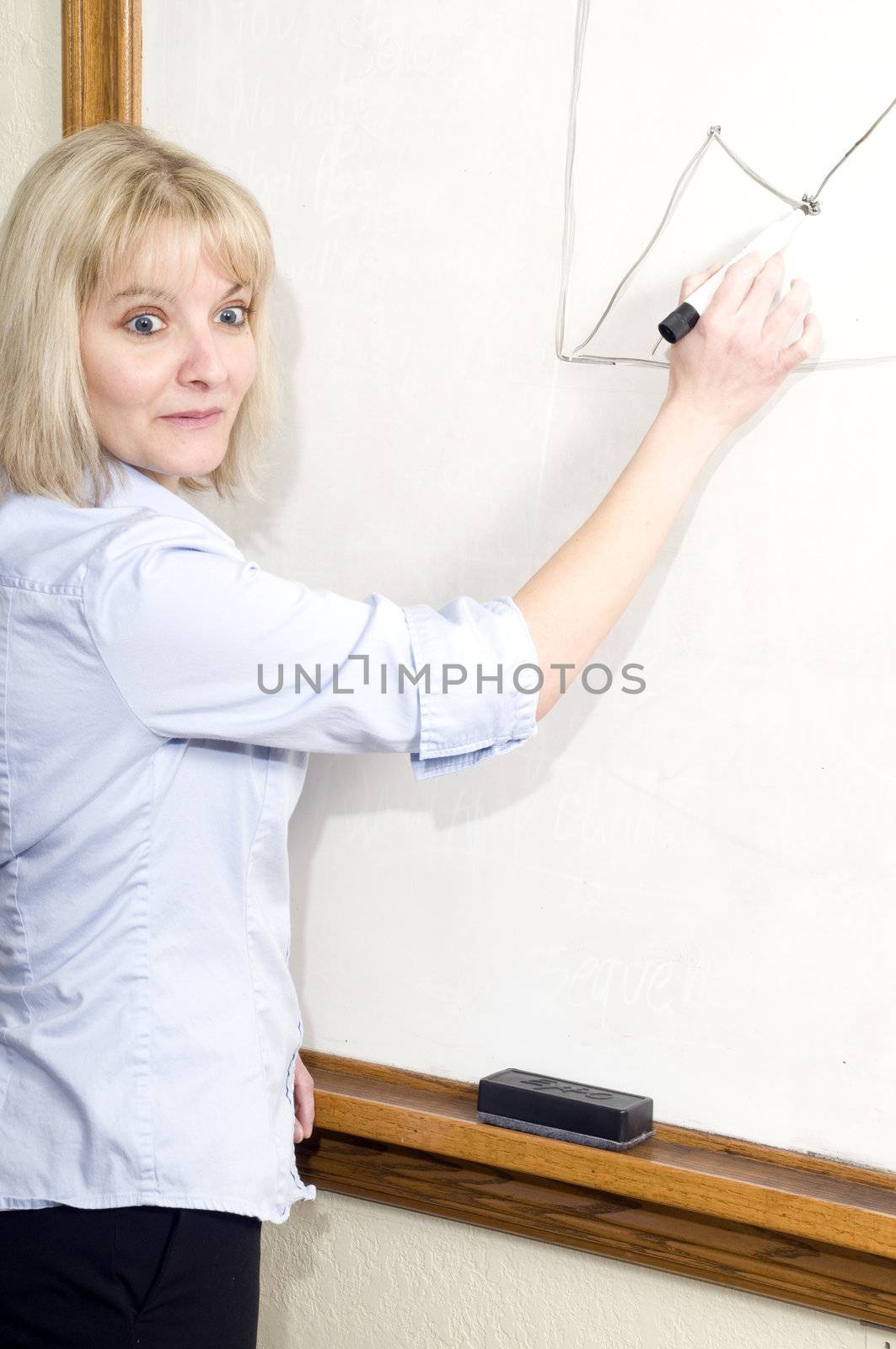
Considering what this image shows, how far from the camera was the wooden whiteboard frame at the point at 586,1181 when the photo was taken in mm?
818

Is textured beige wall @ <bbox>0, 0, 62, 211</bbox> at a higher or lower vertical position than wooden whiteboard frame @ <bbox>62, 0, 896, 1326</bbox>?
higher

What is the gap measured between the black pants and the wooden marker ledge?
24 cm

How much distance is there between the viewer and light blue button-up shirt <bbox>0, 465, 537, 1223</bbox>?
0.67 meters

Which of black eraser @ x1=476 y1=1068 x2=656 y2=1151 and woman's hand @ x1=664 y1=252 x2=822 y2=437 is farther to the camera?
black eraser @ x1=476 y1=1068 x2=656 y2=1151

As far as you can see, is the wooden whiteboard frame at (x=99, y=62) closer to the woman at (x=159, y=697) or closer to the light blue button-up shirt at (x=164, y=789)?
the woman at (x=159, y=697)

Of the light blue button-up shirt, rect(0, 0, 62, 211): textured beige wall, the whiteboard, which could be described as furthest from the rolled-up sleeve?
rect(0, 0, 62, 211): textured beige wall

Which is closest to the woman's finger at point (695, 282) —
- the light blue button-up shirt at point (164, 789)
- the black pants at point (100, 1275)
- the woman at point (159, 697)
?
the woman at point (159, 697)

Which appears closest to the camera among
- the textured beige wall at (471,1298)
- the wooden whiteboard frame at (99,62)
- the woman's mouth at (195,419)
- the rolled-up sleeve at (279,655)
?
the rolled-up sleeve at (279,655)

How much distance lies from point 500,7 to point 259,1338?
1094 mm

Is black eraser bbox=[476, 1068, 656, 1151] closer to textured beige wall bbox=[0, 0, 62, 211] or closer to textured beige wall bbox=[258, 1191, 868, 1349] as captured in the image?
textured beige wall bbox=[258, 1191, 868, 1349]

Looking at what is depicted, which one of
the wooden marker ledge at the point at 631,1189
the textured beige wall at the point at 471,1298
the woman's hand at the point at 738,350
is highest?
the woman's hand at the point at 738,350

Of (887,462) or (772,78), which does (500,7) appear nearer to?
(772,78)

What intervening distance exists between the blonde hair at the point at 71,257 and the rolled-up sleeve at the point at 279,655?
0.09 m

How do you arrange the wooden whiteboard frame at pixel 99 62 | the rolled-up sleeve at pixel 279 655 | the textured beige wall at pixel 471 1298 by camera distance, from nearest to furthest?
1. the rolled-up sleeve at pixel 279 655
2. the textured beige wall at pixel 471 1298
3. the wooden whiteboard frame at pixel 99 62
